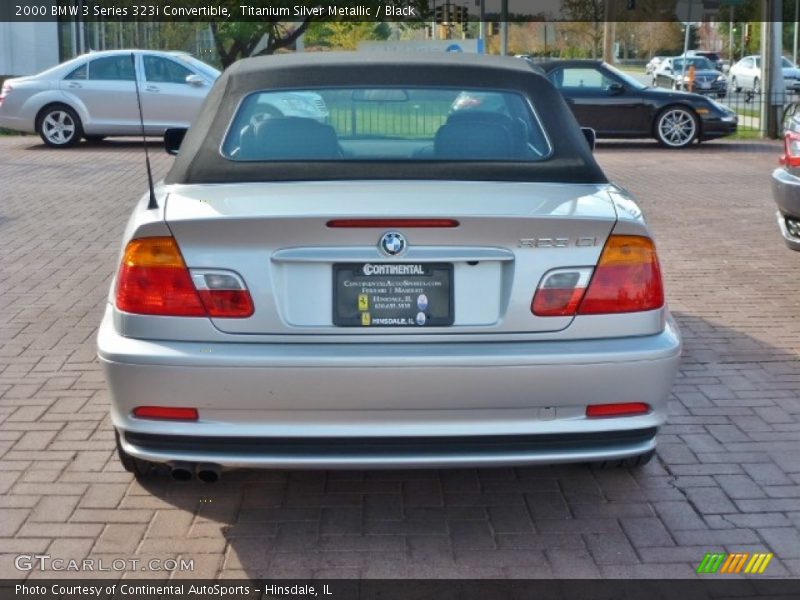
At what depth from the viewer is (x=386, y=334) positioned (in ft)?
12.9

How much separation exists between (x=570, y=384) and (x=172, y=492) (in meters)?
1.71

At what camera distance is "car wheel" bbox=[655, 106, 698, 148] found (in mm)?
20188

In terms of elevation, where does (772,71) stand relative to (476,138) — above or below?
above

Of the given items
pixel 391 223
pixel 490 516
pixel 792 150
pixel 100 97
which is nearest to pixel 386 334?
pixel 391 223

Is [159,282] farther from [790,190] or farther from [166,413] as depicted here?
[790,190]

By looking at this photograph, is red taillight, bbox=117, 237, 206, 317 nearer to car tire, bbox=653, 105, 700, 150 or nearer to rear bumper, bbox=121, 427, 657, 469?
rear bumper, bbox=121, 427, 657, 469

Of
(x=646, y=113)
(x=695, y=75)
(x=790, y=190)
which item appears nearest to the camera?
(x=790, y=190)

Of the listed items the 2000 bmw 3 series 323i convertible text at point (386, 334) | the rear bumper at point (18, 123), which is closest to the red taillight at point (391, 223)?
the 2000 bmw 3 series 323i convertible text at point (386, 334)

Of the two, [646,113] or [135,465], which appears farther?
[646,113]

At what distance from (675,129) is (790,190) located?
42.1 feet

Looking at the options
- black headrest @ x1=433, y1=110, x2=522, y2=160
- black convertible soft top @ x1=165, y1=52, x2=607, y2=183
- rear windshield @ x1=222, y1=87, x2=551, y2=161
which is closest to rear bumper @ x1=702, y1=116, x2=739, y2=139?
black convertible soft top @ x1=165, y1=52, x2=607, y2=183

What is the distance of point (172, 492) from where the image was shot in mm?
4672

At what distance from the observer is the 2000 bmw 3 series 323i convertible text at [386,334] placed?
3.88 m

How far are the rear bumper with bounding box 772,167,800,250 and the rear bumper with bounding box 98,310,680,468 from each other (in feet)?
13.6
